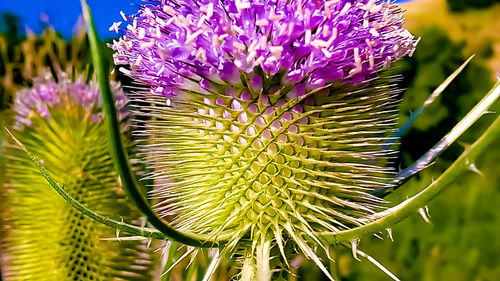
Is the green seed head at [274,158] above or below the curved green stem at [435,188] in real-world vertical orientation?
above

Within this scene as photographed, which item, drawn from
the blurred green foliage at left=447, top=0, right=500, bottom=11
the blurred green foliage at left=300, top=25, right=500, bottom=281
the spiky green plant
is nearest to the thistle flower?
the spiky green plant

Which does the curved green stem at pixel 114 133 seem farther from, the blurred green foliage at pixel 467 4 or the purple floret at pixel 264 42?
the blurred green foliage at pixel 467 4

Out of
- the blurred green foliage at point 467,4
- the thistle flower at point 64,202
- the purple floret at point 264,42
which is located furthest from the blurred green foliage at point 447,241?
the blurred green foliage at point 467,4

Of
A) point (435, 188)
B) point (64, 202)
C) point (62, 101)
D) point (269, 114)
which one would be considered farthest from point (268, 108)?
point (62, 101)

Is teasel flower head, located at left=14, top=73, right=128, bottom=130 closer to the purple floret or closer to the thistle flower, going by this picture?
the thistle flower

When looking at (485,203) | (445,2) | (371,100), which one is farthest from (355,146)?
(445,2)

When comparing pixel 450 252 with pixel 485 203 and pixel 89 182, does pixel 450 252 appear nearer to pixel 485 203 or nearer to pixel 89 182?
pixel 485 203

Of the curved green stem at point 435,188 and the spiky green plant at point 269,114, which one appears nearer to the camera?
the curved green stem at point 435,188
